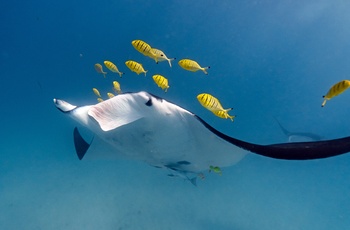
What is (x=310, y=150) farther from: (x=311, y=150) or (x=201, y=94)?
(x=201, y=94)

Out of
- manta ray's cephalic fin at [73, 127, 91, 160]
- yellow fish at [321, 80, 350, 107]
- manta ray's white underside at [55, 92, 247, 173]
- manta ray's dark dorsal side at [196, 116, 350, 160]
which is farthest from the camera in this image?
manta ray's cephalic fin at [73, 127, 91, 160]

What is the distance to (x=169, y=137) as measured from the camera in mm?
2705

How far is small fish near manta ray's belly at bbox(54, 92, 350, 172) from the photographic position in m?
1.88

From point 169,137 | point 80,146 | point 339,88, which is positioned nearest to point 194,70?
point 169,137

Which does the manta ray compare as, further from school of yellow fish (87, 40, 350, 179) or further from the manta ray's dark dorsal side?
school of yellow fish (87, 40, 350, 179)

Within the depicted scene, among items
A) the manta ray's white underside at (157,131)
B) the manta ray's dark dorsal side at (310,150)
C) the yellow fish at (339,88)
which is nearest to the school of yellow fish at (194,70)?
the yellow fish at (339,88)

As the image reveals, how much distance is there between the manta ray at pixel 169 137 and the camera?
188cm

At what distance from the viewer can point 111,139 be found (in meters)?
3.06

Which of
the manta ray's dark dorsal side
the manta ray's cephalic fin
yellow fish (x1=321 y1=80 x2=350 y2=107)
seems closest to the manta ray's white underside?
the manta ray's dark dorsal side

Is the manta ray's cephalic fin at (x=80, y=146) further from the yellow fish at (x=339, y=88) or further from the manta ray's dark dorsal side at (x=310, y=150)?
the yellow fish at (x=339, y=88)

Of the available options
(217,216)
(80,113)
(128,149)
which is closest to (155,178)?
(217,216)

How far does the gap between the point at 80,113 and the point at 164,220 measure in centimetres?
473

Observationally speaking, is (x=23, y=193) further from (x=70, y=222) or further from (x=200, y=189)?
(x=200, y=189)

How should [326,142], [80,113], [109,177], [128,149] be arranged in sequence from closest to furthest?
[326,142] → [80,113] → [128,149] → [109,177]
